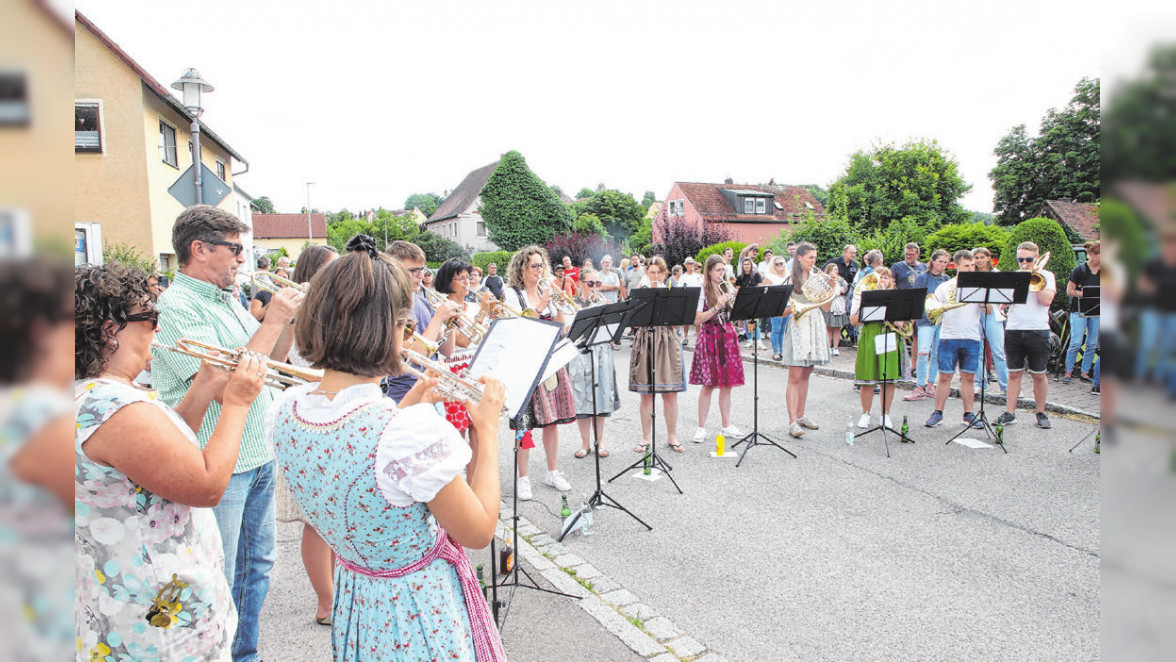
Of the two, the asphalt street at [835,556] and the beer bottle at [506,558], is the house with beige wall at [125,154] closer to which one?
the asphalt street at [835,556]

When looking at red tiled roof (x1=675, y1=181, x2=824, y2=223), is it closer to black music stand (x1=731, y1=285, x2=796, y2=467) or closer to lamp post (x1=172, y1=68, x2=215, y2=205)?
lamp post (x1=172, y1=68, x2=215, y2=205)

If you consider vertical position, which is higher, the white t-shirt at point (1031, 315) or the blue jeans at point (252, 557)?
the white t-shirt at point (1031, 315)

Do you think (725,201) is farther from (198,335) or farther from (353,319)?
(353,319)

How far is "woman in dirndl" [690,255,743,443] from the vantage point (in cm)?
728

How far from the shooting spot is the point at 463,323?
5.23 m

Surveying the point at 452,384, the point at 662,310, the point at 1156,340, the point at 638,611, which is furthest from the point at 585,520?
the point at 1156,340

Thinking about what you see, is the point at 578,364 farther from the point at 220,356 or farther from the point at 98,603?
the point at 98,603

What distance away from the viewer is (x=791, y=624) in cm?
396

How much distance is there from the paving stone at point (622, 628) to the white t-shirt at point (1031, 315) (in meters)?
6.04

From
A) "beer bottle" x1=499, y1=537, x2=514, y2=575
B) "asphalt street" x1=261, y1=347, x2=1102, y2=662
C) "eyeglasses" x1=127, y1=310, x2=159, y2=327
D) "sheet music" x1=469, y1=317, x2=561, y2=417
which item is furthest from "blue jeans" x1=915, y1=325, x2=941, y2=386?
"eyeglasses" x1=127, y1=310, x2=159, y2=327

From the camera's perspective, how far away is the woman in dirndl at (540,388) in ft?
18.8

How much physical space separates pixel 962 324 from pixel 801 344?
1843mm

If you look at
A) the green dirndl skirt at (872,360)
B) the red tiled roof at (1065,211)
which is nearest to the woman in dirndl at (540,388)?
the green dirndl skirt at (872,360)

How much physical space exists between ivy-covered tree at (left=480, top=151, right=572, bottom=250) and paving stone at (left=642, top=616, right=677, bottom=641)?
48.1m
